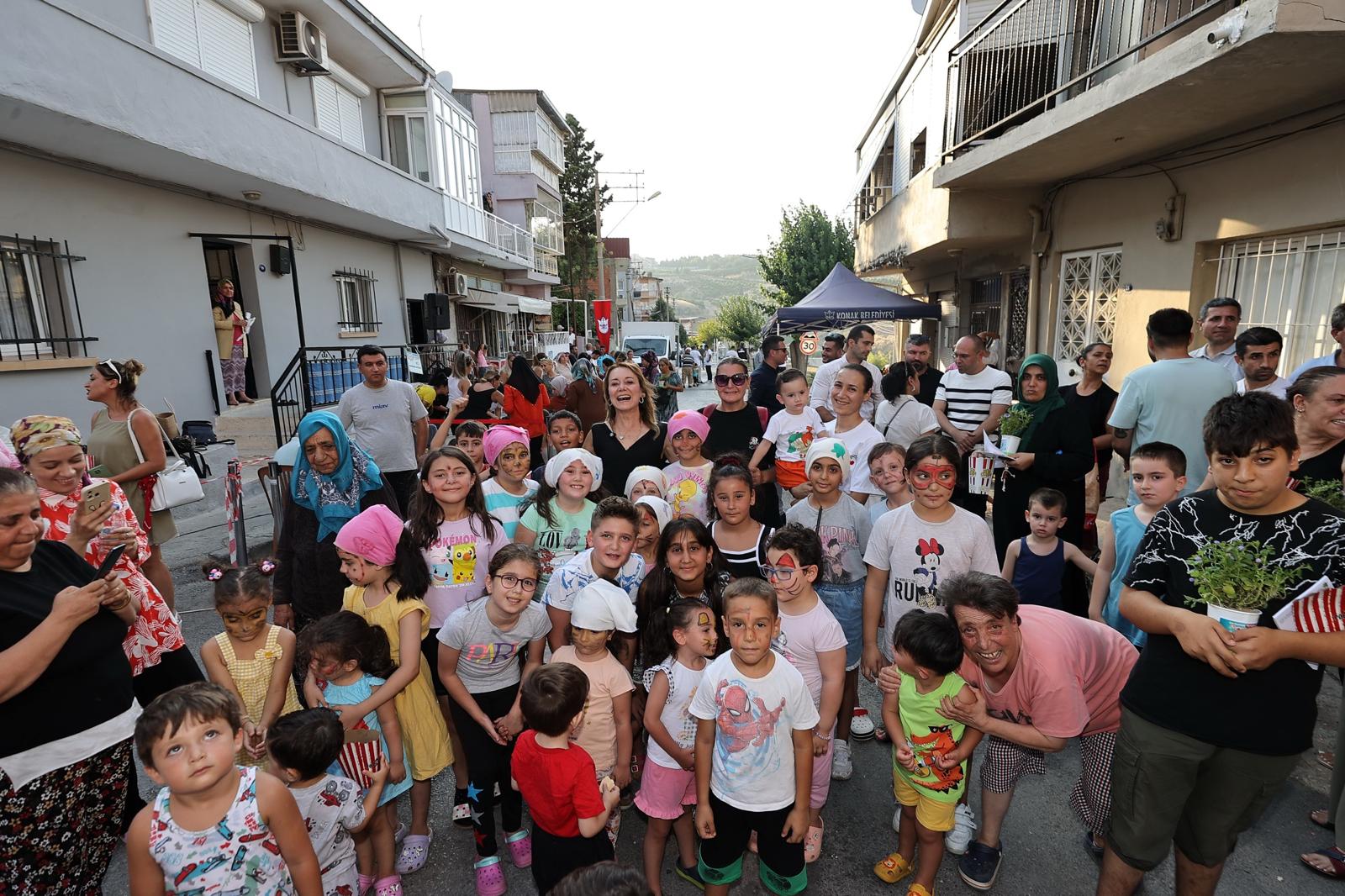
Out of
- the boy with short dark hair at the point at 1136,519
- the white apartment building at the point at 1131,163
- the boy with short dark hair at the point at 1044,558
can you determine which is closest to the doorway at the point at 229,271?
the white apartment building at the point at 1131,163

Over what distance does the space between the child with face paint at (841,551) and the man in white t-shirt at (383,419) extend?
3.54 m

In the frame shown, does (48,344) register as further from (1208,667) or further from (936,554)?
(1208,667)

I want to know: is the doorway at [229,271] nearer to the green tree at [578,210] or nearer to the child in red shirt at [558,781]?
the child in red shirt at [558,781]

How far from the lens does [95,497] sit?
2.64m

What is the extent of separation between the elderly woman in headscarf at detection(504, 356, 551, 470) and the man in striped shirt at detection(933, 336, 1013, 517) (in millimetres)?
3921

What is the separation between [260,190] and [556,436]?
8.55 m

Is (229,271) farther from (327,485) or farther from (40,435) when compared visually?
(40,435)

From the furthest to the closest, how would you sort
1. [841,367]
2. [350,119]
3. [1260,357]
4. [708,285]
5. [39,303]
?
[708,285]
[350,119]
[39,303]
[841,367]
[1260,357]

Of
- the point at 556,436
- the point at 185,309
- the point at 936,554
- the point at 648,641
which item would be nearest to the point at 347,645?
the point at 648,641

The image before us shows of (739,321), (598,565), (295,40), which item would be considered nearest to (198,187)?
(295,40)

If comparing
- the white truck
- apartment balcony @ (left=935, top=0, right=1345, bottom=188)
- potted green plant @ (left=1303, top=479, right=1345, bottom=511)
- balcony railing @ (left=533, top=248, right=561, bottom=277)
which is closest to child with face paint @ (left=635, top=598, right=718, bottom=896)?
potted green plant @ (left=1303, top=479, right=1345, bottom=511)

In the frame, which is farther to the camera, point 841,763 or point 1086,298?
point 1086,298

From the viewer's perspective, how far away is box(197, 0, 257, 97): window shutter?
30.9 ft

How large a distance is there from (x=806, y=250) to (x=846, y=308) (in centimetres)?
1854
